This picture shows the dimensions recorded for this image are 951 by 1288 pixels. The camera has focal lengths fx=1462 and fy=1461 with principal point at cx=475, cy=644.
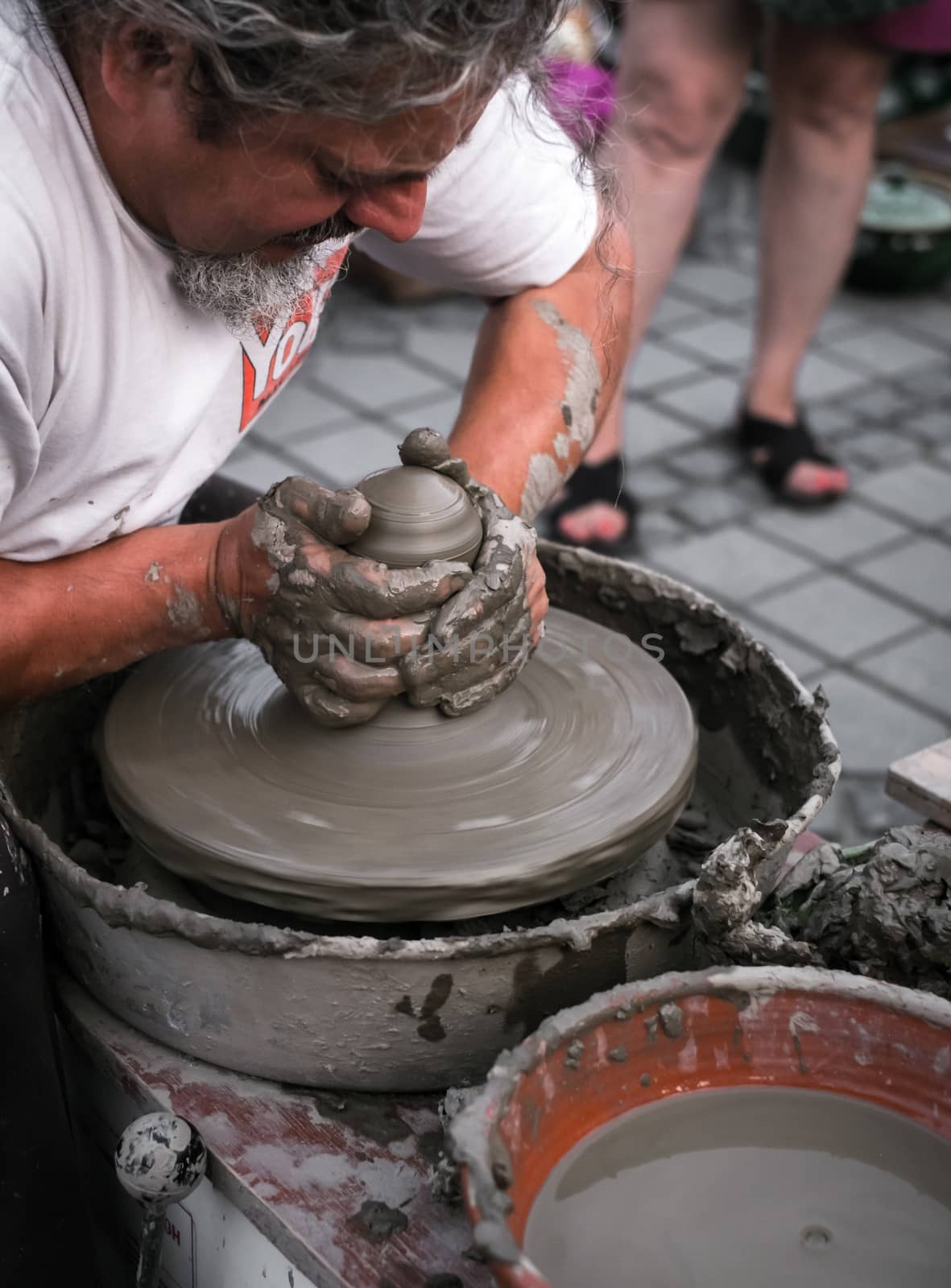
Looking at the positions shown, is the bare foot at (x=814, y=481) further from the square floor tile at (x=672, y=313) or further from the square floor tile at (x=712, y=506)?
the square floor tile at (x=672, y=313)

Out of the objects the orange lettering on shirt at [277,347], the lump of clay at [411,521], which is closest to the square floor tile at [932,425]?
the orange lettering on shirt at [277,347]

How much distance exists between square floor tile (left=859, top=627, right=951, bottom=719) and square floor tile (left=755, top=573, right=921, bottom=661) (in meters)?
0.04

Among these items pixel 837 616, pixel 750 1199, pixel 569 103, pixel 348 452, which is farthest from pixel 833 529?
pixel 750 1199

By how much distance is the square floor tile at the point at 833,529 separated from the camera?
11.0ft

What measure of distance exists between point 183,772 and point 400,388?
270cm

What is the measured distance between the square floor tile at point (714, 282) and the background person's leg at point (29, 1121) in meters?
3.75

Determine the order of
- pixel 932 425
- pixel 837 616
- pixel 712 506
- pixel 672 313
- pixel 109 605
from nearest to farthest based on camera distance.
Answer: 1. pixel 109 605
2. pixel 837 616
3. pixel 712 506
4. pixel 932 425
5. pixel 672 313

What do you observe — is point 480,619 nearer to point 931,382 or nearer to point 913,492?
point 913,492

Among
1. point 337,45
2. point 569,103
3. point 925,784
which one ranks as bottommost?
point 925,784

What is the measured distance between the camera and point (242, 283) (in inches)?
53.0

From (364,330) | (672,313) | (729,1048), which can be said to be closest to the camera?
(729,1048)

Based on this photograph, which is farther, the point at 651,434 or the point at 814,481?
the point at 651,434

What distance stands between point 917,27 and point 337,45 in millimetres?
2384

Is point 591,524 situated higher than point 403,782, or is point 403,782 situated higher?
point 403,782
